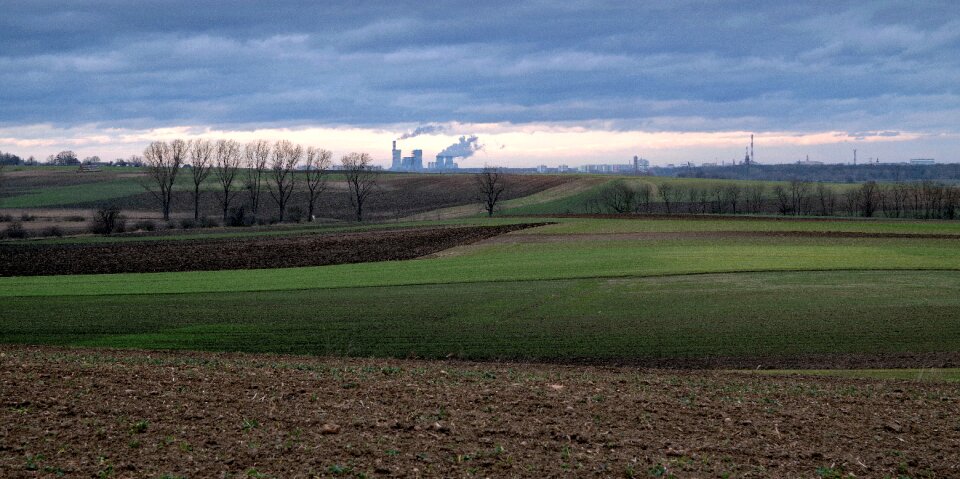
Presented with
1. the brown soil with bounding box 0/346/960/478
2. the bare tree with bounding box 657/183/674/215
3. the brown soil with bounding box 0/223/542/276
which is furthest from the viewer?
the bare tree with bounding box 657/183/674/215

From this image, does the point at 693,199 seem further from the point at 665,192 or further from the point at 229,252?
the point at 229,252

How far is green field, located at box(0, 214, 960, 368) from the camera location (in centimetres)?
2527

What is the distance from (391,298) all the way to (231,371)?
685 inches

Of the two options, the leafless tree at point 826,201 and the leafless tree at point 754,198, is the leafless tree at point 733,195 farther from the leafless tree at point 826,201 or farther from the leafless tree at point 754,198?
the leafless tree at point 826,201

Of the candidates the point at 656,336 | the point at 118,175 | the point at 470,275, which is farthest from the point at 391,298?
the point at 118,175

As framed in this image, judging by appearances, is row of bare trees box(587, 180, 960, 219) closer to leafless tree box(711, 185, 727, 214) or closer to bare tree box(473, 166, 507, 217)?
leafless tree box(711, 185, 727, 214)

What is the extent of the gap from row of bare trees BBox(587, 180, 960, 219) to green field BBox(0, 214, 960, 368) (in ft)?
154

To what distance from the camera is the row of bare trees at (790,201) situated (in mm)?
95250

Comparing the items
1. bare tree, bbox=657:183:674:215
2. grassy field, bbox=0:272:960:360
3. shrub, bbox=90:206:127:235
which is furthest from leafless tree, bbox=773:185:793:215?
shrub, bbox=90:206:127:235

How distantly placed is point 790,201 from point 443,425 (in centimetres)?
10933

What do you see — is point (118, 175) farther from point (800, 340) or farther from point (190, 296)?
point (800, 340)

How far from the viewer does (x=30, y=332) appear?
27516 millimetres

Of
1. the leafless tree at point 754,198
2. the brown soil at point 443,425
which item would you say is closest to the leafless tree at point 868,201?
the leafless tree at point 754,198

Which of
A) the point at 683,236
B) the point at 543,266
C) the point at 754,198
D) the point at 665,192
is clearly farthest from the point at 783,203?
the point at 543,266
